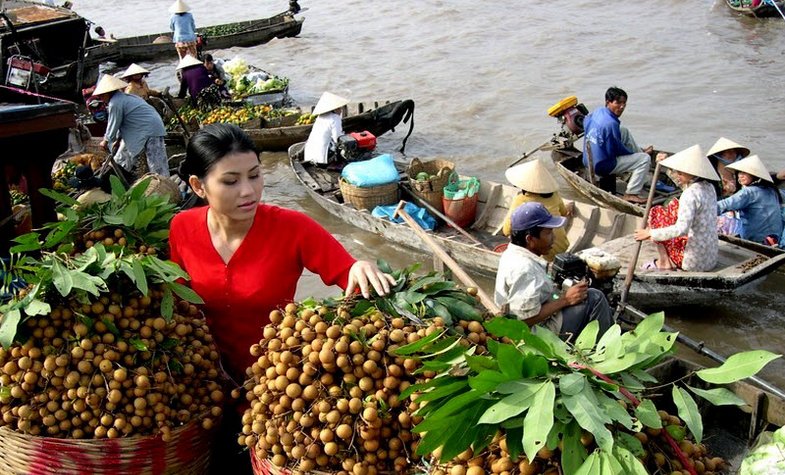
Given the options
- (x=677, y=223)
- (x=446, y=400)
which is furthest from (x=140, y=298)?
(x=677, y=223)

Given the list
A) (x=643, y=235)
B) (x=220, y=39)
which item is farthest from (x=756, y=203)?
(x=220, y=39)

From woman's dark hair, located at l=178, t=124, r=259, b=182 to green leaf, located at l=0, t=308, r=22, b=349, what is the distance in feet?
2.16

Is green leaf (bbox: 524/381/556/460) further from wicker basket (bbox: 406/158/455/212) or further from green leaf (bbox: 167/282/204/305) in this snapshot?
wicker basket (bbox: 406/158/455/212)

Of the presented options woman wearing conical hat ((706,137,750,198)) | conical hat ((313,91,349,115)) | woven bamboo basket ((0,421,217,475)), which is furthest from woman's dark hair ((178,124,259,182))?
conical hat ((313,91,349,115))

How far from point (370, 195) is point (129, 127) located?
2.63 metres

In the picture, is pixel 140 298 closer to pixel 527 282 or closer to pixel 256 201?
pixel 256 201

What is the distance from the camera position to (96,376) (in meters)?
2.05

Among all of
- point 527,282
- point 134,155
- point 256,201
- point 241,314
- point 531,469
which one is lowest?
point 134,155

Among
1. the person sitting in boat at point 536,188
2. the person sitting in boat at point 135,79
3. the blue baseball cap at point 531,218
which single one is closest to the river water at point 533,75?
the person sitting in boat at point 536,188

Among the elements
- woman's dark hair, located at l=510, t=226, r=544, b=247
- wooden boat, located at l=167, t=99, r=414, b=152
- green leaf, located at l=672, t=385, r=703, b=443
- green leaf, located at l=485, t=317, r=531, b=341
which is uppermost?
green leaf, located at l=485, t=317, r=531, b=341

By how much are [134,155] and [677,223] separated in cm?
537

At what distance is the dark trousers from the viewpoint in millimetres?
3990

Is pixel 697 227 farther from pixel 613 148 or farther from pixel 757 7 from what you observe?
pixel 757 7

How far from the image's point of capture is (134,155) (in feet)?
25.3
